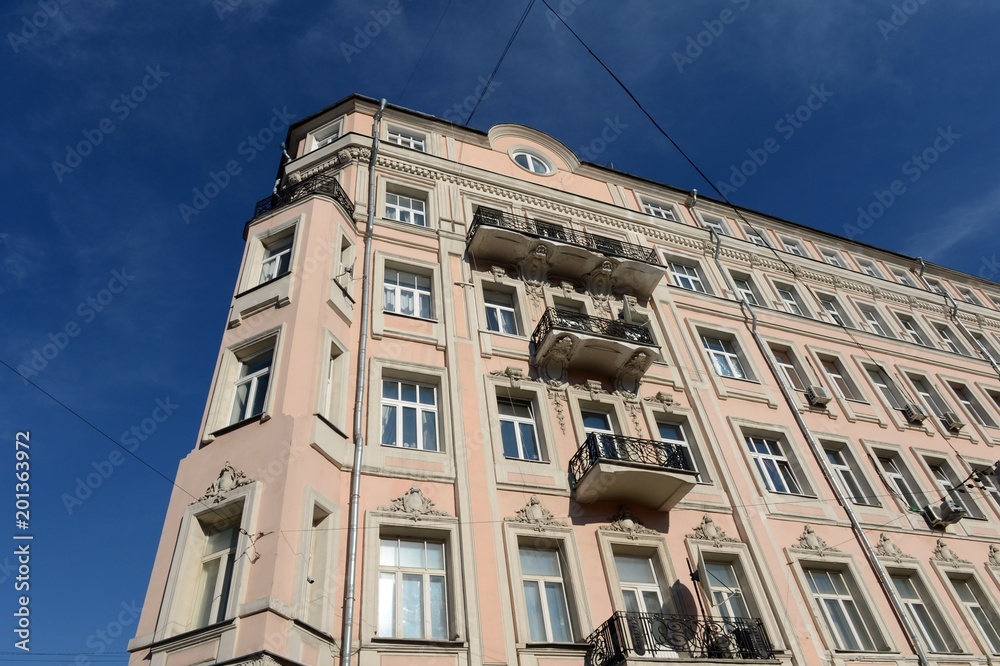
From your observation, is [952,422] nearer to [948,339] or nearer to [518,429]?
[948,339]

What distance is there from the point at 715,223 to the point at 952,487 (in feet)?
41.2

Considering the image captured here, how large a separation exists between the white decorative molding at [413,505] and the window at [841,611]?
9.15m

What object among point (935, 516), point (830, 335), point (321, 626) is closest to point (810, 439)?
point (935, 516)

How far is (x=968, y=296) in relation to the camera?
33.6 meters

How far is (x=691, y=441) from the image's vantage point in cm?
1797

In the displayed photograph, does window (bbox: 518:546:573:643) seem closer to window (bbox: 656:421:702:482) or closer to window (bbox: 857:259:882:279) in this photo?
window (bbox: 656:421:702:482)

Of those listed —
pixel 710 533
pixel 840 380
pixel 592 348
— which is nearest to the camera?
pixel 710 533

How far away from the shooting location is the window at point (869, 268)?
30.9m

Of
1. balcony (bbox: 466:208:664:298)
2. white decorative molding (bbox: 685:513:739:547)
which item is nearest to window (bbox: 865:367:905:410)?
balcony (bbox: 466:208:664:298)

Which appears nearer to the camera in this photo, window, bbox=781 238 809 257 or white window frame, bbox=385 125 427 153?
white window frame, bbox=385 125 427 153

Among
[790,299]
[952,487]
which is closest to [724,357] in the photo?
[790,299]

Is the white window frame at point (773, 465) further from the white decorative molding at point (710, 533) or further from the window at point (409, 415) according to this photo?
the window at point (409, 415)

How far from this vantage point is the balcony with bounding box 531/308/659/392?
1723cm

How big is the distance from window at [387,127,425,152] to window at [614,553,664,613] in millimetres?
14646
